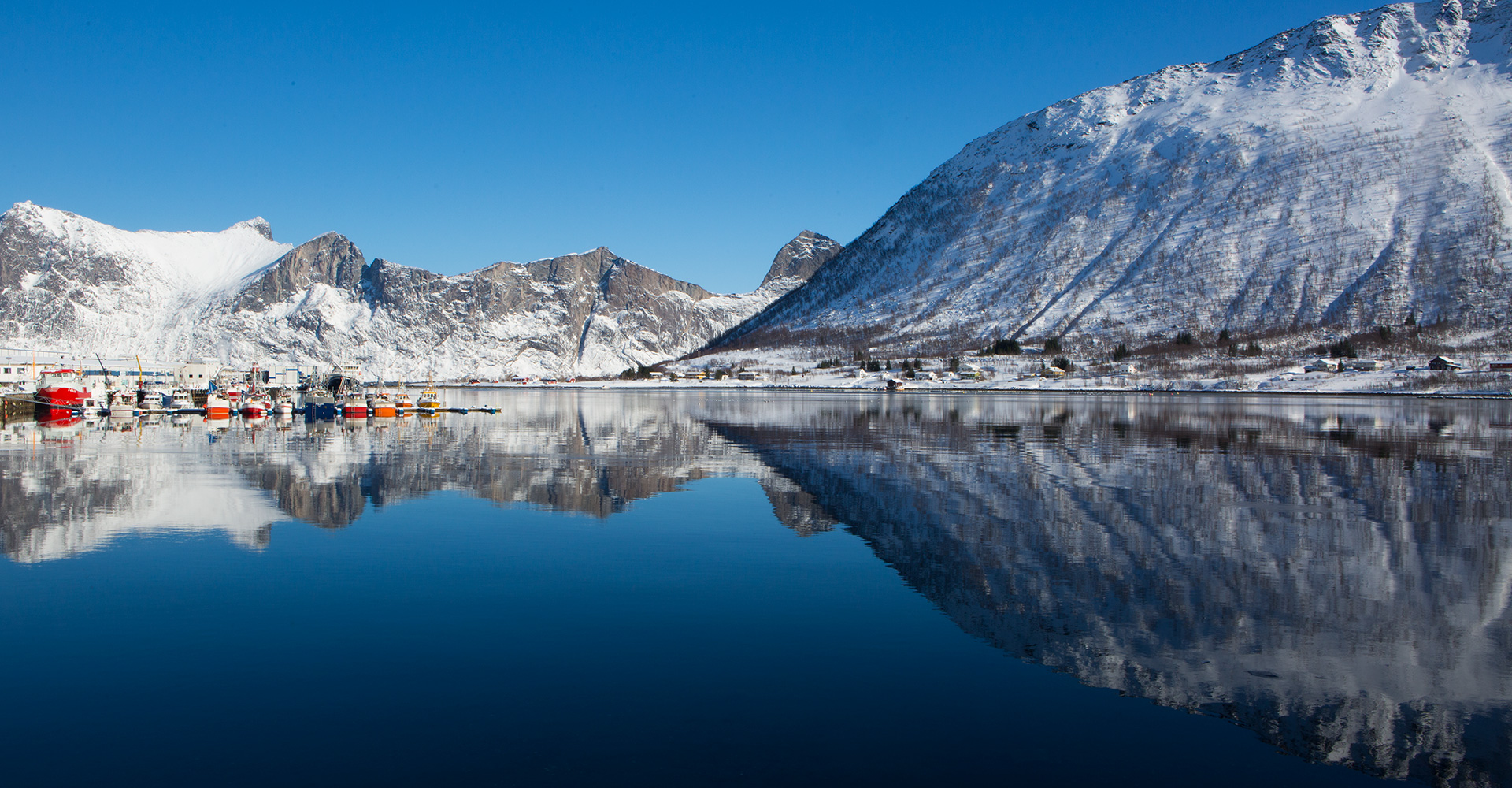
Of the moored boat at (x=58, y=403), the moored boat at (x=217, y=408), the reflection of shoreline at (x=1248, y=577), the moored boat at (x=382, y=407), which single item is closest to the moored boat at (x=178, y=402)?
the moored boat at (x=58, y=403)

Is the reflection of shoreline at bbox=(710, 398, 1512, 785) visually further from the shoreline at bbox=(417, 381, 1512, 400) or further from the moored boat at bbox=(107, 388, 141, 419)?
the shoreline at bbox=(417, 381, 1512, 400)

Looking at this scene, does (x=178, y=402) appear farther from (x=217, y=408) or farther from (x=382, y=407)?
(x=382, y=407)

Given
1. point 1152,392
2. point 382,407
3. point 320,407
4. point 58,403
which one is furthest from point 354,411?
point 1152,392

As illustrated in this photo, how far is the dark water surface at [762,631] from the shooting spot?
1045 centimetres

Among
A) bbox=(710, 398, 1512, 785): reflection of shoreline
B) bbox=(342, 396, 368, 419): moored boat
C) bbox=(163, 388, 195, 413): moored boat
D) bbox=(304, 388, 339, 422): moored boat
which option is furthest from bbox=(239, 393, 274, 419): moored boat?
bbox=(710, 398, 1512, 785): reflection of shoreline

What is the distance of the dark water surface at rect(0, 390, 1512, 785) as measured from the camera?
34.3 feet

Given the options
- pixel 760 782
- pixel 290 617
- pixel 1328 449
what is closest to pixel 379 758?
pixel 760 782

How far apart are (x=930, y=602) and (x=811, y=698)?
213 inches

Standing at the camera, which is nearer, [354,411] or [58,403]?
[354,411]

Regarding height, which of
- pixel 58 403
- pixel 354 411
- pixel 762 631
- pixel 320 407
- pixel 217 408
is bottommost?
pixel 762 631

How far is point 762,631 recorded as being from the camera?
15.1 metres

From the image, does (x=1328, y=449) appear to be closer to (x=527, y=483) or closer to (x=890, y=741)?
(x=527, y=483)

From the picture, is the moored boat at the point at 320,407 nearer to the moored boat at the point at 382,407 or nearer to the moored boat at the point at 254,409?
the moored boat at the point at 382,407

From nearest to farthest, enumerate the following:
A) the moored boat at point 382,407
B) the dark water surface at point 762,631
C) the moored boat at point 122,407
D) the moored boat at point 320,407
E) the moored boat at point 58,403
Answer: the dark water surface at point 762,631 < the moored boat at point 122,407 < the moored boat at point 382,407 < the moored boat at point 320,407 < the moored boat at point 58,403
